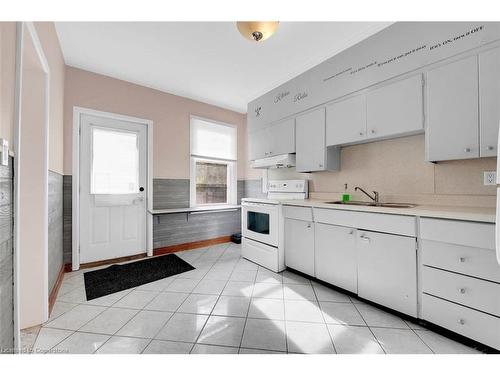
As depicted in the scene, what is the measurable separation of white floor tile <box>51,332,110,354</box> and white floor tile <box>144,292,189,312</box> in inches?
16.3

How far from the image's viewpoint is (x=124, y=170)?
3.07m

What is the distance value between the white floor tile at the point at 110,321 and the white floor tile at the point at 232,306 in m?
0.70

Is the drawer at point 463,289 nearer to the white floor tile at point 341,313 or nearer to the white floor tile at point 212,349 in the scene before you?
the white floor tile at point 341,313

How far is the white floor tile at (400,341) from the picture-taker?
4.35ft

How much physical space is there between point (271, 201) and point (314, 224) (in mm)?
636

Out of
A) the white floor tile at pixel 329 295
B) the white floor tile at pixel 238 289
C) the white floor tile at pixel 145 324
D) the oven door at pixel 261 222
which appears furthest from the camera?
the oven door at pixel 261 222

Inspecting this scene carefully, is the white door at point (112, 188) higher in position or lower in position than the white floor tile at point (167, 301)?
higher

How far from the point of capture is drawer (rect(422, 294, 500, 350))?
1.26 m

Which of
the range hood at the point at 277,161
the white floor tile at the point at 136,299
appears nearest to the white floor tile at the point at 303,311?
the white floor tile at the point at 136,299

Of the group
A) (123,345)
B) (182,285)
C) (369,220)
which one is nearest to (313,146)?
(369,220)

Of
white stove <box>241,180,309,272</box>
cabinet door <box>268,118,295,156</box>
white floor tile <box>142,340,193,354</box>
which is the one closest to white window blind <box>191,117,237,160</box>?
cabinet door <box>268,118,295,156</box>

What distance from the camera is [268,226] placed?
8.96 feet

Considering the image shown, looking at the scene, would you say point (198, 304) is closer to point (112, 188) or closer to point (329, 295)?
point (329, 295)
